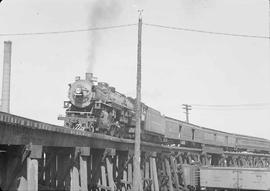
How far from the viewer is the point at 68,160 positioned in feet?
53.7

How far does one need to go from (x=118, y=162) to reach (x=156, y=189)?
404cm

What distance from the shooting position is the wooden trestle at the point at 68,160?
1213 centimetres

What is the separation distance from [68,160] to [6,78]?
23683 mm

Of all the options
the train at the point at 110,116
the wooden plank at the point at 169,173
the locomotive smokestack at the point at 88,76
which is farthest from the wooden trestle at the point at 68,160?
the locomotive smokestack at the point at 88,76

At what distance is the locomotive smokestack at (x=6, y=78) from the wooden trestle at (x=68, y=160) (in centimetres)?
1722

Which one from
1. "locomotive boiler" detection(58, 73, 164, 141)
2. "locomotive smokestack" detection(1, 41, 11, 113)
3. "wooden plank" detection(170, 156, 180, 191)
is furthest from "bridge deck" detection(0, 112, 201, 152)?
"locomotive smokestack" detection(1, 41, 11, 113)

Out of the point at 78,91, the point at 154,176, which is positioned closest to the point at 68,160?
the point at 78,91

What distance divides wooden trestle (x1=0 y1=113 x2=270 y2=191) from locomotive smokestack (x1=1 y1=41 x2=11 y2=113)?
17.2 m

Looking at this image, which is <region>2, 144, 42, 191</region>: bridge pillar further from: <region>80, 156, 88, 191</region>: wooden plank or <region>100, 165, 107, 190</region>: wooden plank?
<region>100, 165, 107, 190</region>: wooden plank

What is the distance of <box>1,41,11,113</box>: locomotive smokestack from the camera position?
37000mm

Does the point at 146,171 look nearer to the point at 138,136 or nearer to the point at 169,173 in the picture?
the point at 169,173

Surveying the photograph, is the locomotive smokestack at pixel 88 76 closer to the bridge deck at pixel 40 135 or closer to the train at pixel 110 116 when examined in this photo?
the train at pixel 110 116

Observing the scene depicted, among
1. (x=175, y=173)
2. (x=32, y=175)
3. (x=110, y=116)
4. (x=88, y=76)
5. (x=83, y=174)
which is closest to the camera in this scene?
(x=32, y=175)

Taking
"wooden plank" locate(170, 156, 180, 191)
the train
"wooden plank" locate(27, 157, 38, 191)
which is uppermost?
the train
